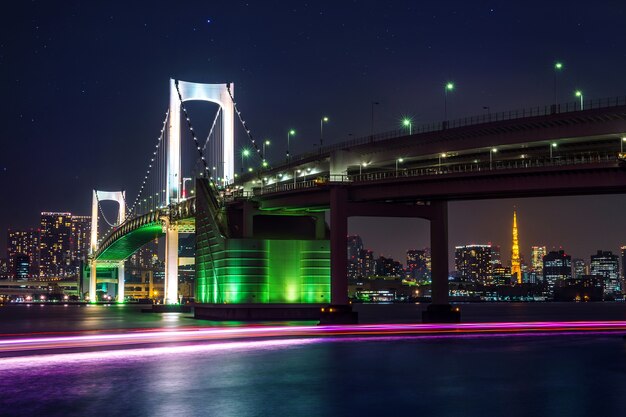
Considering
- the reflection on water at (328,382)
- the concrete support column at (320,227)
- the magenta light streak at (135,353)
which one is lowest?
the reflection on water at (328,382)

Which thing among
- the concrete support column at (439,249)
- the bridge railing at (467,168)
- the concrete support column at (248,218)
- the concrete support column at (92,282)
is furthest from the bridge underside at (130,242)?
the concrete support column at (439,249)

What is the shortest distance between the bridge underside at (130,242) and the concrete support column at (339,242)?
161ft

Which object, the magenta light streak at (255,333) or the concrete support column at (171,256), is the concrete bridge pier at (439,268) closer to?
the magenta light streak at (255,333)

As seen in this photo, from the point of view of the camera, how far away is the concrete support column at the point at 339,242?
64.9 meters

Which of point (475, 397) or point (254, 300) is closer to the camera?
point (475, 397)

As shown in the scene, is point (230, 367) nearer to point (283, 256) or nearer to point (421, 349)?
point (421, 349)

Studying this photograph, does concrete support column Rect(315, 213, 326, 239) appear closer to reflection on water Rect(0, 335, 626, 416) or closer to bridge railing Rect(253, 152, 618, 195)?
bridge railing Rect(253, 152, 618, 195)

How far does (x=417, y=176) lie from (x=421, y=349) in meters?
20.3

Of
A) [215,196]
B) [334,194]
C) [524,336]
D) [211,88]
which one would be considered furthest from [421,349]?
[211,88]

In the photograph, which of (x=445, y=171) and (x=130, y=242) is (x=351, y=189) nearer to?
(x=445, y=171)

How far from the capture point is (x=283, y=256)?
78250 millimetres

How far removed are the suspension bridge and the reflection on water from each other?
1500 cm

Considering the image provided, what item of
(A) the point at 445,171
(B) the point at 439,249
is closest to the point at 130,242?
(B) the point at 439,249

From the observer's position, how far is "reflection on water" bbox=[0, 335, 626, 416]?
2312 centimetres
